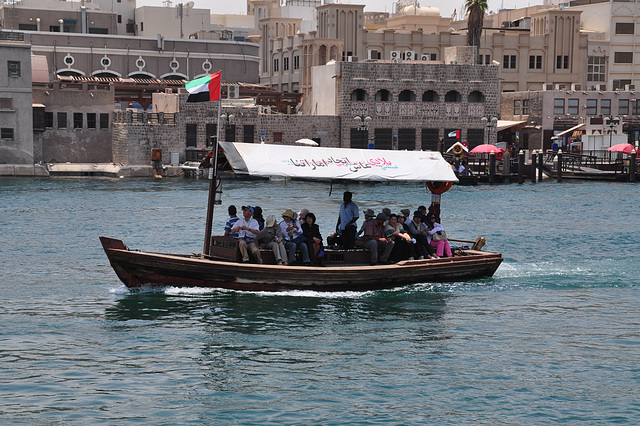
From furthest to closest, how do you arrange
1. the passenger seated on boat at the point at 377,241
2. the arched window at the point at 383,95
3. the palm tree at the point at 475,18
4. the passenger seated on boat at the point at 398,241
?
the palm tree at the point at 475,18 < the arched window at the point at 383,95 < the passenger seated on boat at the point at 398,241 < the passenger seated on boat at the point at 377,241

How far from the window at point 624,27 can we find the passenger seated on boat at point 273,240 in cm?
8008

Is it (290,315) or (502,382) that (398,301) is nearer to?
(290,315)

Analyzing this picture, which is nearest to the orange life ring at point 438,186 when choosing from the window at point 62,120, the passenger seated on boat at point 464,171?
the passenger seated on boat at point 464,171

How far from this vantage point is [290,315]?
787 inches

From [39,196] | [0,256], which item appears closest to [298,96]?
[39,196]

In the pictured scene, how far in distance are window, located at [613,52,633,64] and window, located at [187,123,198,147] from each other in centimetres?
4513

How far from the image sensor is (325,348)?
17.7 metres

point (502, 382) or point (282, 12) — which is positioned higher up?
point (282, 12)

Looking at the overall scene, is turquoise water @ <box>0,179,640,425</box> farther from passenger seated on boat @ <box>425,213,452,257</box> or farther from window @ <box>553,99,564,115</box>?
window @ <box>553,99,564,115</box>

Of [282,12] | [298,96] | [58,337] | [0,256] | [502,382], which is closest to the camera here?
[502,382]

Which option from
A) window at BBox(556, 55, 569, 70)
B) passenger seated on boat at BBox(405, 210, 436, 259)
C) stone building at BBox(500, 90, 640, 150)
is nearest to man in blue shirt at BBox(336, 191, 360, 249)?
passenger seated on boat at BBox(405, 210, 436, 259)

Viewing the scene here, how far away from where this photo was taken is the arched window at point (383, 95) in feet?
247

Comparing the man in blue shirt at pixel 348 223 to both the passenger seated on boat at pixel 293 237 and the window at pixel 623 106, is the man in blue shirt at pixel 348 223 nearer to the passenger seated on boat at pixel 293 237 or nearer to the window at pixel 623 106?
the passenger seated on boat at pixel 293 237

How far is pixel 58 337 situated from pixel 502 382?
329 inches
